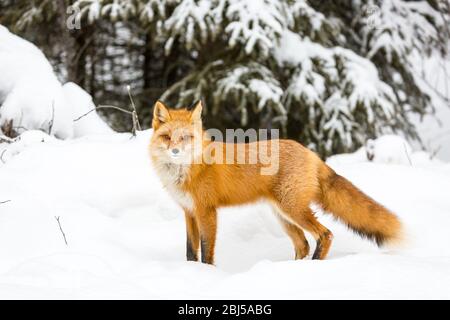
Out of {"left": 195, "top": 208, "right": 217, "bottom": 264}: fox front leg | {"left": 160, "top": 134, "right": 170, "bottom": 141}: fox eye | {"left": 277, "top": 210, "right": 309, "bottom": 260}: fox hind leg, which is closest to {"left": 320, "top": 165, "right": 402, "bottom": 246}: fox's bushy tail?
{"left": 277, "top": 210, "right": 309, "bottom": 260}: fox hind leg

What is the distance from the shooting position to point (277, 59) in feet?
25.8

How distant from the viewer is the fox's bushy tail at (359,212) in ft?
13.8

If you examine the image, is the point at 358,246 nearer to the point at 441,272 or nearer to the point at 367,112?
the point at 441,272

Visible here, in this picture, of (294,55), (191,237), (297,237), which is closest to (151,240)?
(191,237)

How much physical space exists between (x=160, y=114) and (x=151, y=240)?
1059mm

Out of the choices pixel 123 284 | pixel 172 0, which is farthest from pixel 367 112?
pixel 123 284

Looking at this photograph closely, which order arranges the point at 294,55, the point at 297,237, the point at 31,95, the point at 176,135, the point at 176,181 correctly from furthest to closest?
the point at 294,55, the point at 31,95, the point at 297,237, the point at 176,181, the point at 176,135

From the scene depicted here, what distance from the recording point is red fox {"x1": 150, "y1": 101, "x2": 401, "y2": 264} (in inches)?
168

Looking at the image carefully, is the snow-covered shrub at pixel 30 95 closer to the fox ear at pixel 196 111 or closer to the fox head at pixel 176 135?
the fox head at pixel 176 135

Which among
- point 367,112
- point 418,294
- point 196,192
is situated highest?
point 418,294

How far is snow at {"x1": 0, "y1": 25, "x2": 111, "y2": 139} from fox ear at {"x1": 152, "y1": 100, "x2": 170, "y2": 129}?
198cm

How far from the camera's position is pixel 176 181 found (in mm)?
4340

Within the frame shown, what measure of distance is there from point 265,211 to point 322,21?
4.10 meters

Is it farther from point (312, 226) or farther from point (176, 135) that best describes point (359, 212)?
point (176, 135)
